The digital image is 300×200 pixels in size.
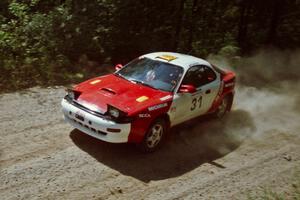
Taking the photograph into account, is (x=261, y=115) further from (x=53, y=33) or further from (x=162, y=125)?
(x=53, y=33)

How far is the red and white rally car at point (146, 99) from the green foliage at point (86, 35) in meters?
3.67

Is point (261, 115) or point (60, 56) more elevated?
point (60, 56)

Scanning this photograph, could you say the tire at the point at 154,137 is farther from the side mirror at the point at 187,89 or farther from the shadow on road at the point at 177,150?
the side mirror at the point at 187,89

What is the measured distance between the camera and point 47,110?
10.7 m

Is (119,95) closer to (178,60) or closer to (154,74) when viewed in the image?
(154,74)

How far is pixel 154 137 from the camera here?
9.05 meters

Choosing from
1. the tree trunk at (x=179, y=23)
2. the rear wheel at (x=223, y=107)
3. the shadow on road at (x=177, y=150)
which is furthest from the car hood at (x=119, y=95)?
the tree trunk at (x=179, y=23)

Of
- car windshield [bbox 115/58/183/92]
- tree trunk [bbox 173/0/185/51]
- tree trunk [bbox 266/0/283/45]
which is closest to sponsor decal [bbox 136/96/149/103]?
car windshield [bbox 115/58/183/92]

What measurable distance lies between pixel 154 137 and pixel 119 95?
42.7 inches

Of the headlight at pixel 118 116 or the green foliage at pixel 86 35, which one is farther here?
the green foliage at pixel 86 35

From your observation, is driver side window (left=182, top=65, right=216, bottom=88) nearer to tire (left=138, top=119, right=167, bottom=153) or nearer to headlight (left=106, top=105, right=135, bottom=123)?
tire (left=138, top=119, right=167, bottom=153)

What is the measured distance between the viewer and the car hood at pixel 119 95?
8.55 m

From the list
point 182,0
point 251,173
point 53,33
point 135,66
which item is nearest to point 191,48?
point 182,0

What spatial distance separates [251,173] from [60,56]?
7.27 meters
